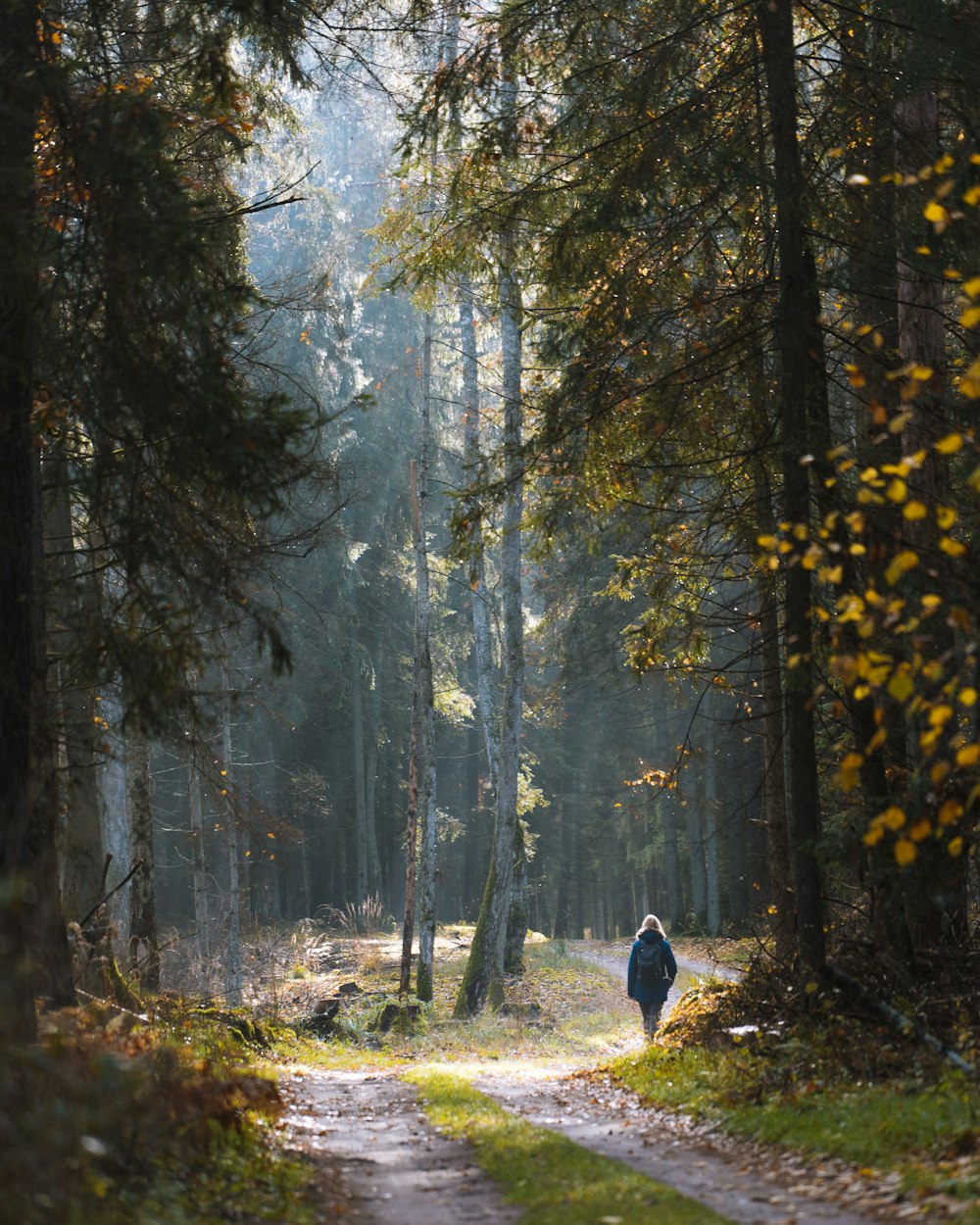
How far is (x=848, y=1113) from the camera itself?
694 cm

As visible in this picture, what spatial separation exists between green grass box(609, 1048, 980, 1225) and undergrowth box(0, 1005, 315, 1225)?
9.47 ft

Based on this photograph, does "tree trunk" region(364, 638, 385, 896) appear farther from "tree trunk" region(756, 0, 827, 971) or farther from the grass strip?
the grass strip

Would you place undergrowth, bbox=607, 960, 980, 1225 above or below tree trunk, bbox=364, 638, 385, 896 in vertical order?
below

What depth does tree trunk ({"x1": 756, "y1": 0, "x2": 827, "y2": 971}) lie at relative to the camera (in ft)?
30.9

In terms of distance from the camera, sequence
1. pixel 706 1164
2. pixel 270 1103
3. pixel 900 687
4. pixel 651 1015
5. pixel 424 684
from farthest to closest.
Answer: pixel 424 684
pixel 651 1015
pixel 270 1103
pixel 706 1164
pixel 900 687

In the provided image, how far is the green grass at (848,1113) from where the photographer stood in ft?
18.7

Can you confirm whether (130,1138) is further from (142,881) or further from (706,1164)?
(142,881)

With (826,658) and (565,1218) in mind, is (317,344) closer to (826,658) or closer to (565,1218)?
(826,658)

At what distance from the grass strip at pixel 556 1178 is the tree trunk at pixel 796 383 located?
294cm

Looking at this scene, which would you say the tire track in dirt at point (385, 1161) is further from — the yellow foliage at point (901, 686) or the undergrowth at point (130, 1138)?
the yellow foliage at point (901, 686)

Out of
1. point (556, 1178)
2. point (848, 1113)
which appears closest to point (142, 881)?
point (556, 1178)

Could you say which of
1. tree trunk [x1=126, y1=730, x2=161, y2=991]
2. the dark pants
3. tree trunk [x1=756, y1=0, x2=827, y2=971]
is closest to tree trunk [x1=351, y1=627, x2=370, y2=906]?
tree trunk [x1=126, y1=730, x2=161, y2=991]

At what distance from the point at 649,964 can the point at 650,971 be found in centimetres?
9

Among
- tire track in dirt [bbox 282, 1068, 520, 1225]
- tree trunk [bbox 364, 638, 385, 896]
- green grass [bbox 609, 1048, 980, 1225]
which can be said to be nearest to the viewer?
green grass [bbox 609, 1048, 980, 1225]
